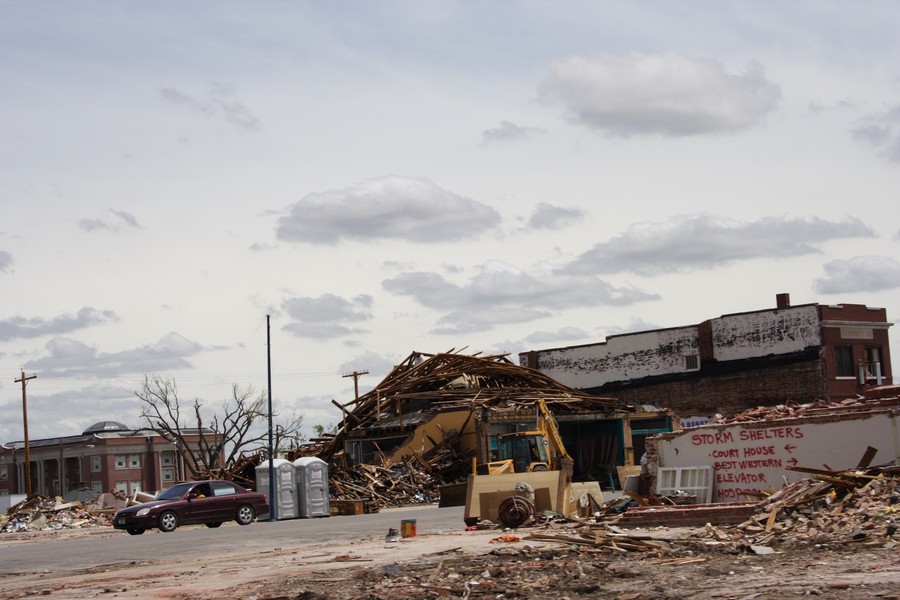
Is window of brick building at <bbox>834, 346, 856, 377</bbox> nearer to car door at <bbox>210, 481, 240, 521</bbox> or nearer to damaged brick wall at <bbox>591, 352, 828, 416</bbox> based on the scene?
damaged brick wall at <bbox>591, 352, 828, 416</bbox>

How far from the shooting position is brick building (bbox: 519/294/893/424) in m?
56.7

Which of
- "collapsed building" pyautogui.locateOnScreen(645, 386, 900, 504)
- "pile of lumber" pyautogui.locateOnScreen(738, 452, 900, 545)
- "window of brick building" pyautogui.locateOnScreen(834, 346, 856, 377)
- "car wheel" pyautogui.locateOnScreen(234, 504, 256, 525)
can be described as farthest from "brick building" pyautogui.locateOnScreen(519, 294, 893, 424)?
"pile of lumber" pyautogui.locateOnScreen(738, 452, 900, 545)

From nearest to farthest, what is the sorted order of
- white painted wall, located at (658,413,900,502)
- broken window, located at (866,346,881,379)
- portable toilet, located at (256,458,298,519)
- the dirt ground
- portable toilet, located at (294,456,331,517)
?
the dirt ground < white painted wall, located at (658,413,900,502) < portable toilet, located at (256,458,298,519) < portable toilet, located at (294,456,331,517) < broken window, located at (866,346,881,379)

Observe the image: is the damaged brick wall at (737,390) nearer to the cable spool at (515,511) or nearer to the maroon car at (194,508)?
the maroon car at (194,508)

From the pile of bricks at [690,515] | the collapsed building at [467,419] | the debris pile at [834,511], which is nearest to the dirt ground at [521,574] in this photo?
the debris pile at [834,511]

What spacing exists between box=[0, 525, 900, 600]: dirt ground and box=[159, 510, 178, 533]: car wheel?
42.2ft

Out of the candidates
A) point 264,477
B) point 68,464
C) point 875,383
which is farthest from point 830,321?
point 68,464

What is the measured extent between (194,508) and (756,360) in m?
35.6

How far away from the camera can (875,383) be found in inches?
2274

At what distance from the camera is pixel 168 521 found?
31.6 metres

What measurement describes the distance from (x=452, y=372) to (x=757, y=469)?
2699 centimetres

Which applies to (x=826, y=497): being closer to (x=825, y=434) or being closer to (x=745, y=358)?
(x=825, y=434)

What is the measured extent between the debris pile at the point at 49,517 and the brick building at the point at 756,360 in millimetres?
29011

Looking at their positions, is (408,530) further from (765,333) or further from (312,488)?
(765,333)
